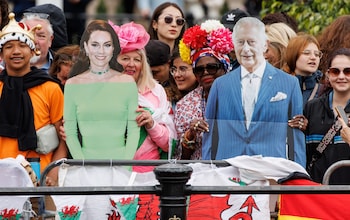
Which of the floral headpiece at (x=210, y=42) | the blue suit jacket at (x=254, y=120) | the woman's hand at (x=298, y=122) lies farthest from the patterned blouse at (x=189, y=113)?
the woman's hand at (x=298, y=122)

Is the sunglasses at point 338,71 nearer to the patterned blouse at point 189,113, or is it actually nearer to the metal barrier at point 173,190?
the patterned blouse at point 189,113

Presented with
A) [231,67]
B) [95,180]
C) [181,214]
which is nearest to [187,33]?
[231,67]

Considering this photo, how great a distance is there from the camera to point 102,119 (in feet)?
31.3

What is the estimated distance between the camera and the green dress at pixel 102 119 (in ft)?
31.3

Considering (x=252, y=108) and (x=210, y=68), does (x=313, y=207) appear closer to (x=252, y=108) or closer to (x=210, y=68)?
(x=252, y=108)

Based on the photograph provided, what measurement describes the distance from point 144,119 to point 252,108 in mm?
815

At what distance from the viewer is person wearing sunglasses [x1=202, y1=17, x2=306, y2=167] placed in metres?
9.48

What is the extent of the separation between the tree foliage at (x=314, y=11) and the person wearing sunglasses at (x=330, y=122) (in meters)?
4.11

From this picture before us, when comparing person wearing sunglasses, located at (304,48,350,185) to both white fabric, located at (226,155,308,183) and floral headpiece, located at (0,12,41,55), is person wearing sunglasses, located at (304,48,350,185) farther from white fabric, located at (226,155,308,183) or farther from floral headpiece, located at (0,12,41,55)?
floral headpiece, located at (0,12,41,55)

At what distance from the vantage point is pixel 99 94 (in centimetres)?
961

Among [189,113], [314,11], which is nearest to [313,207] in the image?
[189,113]

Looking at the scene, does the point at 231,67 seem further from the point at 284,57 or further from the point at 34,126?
the point at 34,126

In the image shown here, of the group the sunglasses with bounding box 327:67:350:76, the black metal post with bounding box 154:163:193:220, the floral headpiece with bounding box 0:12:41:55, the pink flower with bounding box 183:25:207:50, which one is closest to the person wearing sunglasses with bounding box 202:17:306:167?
the sunglasses with bounding box 327:67:350:76

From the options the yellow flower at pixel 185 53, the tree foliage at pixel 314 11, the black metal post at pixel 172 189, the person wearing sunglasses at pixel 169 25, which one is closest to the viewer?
the black metal post at pixel 172 189
